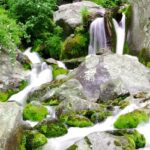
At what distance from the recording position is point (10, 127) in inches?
315

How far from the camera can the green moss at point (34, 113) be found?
418 inches

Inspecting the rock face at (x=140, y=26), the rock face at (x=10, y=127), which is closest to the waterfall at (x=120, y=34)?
the rock face at (x=140, y=26)

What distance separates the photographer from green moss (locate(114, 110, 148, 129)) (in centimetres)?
971

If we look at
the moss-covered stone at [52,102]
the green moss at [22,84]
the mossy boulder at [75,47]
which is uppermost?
the moss-covered stone at [52,102]

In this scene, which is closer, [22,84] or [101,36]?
[22,84]

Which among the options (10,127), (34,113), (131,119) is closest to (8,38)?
(34,113)

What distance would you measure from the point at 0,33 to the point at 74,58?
3.65m

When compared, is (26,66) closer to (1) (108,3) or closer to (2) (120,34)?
(2) (120,34)

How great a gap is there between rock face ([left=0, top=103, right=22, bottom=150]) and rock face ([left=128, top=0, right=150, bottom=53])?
7.82 m

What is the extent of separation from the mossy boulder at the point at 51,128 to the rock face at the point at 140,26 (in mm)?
6737

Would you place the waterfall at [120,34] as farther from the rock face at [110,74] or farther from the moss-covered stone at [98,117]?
the moss-covered stone at [98,117]

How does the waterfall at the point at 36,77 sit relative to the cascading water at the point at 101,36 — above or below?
below

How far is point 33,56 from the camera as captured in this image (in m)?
17.3

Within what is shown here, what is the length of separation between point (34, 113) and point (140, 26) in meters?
6.62
